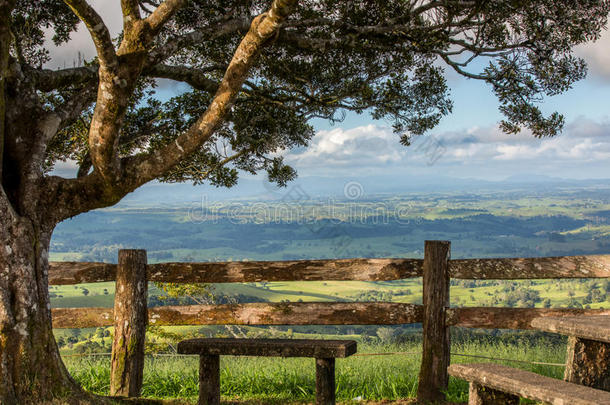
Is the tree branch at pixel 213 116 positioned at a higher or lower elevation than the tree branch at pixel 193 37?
lower

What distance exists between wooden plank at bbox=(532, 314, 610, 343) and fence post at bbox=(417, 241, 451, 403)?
88.2 inches

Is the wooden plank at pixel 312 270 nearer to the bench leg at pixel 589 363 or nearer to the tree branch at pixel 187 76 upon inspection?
the bench leg at pixel 589 363

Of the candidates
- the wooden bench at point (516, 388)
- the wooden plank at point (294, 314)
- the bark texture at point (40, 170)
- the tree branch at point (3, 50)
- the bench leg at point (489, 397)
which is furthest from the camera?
the wooden plank at point (294, 314)

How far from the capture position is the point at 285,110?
10.7 meters

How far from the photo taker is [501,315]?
6730 mm

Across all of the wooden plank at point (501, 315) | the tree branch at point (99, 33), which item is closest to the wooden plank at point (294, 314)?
Result: the wooden plank at point (501, 315)

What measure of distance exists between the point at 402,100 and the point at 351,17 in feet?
6.54

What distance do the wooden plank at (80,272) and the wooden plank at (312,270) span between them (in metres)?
1.22

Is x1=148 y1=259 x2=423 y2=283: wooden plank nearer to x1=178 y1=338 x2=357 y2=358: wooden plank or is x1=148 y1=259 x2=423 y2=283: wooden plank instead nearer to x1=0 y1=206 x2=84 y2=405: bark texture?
x1=178 y1=338 x2=357 y2=358: wooden plank

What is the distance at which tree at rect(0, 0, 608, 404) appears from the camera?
229 inches

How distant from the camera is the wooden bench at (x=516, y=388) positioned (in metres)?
3.62

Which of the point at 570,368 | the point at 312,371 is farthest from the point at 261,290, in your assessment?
the point at 570,368

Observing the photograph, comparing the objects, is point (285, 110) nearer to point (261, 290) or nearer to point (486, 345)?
point (486, 345)

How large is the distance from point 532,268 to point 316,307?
2.67m
